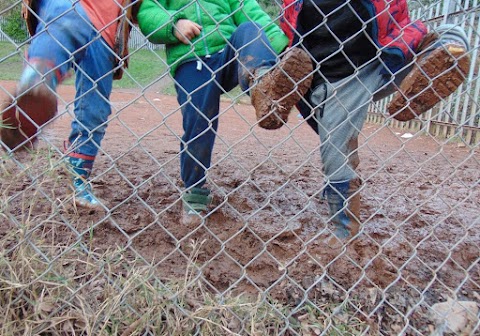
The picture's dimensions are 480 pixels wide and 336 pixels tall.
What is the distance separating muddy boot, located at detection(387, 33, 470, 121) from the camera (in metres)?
1.55

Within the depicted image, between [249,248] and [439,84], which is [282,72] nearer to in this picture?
[439,84]

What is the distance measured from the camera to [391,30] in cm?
186

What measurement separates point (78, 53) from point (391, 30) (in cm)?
144

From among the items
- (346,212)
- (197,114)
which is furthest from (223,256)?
(197,114)

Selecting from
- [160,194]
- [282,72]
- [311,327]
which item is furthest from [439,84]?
[160,194]

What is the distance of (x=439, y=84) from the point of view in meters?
1.60

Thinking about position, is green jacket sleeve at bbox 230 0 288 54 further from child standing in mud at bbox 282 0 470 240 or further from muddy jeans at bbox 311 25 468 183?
muddy jeans at bbox 311 25 468 183

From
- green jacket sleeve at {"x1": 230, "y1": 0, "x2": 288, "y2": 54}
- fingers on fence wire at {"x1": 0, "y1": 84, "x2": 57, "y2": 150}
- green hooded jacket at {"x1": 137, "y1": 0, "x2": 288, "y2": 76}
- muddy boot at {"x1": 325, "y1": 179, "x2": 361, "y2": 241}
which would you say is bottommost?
muddy boot at {"x1": 325, "y1": 179, "x2": 361, "y2": 241}

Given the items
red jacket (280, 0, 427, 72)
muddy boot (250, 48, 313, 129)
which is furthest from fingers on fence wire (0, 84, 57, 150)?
red jacket (280, 0, 427, 72)

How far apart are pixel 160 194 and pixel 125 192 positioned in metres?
0.19

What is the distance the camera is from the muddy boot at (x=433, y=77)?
1.55 metres

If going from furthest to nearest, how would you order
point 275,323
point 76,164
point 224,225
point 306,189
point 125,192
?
point 306,189 < point 125,192 < point 224,225 < point 76,164 < point 275,323

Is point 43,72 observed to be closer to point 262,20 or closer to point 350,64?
point 262,20

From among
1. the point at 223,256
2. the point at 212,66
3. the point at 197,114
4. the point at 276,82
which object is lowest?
the point at 223,256
